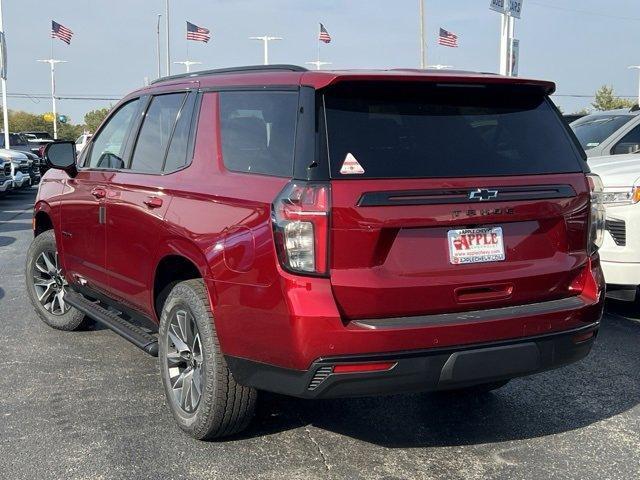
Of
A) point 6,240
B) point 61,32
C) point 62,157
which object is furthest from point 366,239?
point 61,32

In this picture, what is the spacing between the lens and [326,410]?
4328mm

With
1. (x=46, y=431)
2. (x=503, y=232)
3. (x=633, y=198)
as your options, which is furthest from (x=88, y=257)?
(x=633, y=198)

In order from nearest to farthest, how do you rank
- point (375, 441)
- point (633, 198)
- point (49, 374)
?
point (375, 441)
point (49, 374)
point (633, 198)

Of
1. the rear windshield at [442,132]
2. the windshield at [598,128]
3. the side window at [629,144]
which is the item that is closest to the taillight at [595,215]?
the rear windshield at [442,132]

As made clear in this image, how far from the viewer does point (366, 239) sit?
3.09 metres

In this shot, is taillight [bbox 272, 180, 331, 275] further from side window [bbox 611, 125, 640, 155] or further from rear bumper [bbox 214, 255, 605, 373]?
side window [bbox 611, 125, 640, 155]

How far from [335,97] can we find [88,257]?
8.49 feet

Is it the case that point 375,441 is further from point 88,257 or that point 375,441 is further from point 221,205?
point 88,257

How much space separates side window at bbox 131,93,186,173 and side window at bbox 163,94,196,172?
0.07m

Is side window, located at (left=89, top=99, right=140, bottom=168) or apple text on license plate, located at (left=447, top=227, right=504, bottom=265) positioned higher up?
side window, located at (left=89, top=99, right=140, bottom=168)

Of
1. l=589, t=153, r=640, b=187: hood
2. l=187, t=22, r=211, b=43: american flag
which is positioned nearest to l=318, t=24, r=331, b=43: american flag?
l=187, t=22, r=211, b=43: american flag

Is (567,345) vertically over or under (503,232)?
under

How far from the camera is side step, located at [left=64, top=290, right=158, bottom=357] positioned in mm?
4273

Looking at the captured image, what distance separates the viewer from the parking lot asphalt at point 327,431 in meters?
3.54
